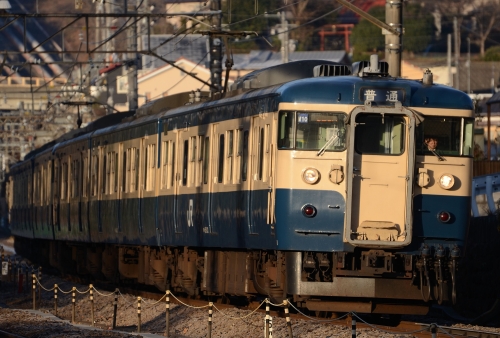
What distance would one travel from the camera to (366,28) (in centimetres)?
9700

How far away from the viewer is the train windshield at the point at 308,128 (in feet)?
48.3

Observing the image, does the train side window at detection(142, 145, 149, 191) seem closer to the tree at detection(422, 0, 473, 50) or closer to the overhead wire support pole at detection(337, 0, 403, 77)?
the overhead wire support pole at detection(337, 0, 403, 77)

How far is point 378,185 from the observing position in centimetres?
1459

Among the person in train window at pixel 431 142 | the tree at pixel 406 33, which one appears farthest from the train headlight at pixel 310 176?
the tree at pixel 406 33

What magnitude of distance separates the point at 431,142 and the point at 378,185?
85cm

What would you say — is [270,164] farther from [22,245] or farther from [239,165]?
[22,245]

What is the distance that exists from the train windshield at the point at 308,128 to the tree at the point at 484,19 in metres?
88.3

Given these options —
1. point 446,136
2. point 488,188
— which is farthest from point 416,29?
point 446,136

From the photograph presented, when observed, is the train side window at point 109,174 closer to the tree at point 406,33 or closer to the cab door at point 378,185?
the cab door at point 378,185

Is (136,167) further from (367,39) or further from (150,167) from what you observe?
(367,39)

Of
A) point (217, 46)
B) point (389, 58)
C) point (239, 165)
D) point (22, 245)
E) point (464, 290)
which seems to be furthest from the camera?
point (22, 245)

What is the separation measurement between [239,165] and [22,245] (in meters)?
27.0

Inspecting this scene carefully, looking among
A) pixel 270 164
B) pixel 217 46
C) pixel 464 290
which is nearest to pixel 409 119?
pixel 270 164

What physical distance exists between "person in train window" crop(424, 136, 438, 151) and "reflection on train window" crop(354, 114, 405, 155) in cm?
33
